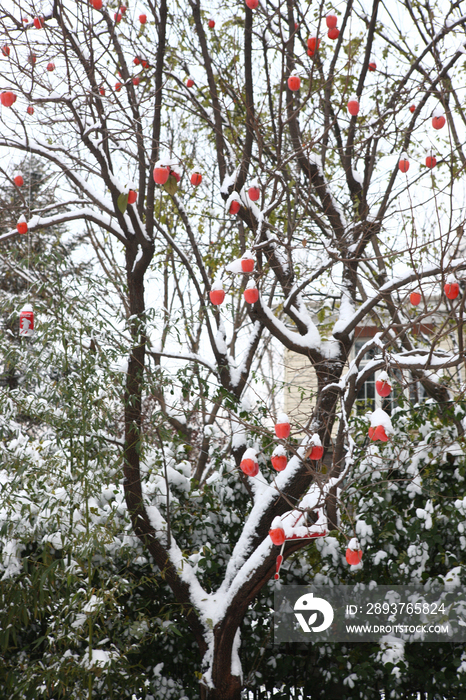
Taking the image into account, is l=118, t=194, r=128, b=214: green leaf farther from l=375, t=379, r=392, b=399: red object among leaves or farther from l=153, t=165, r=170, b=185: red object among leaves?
l=375, t=379, r=392, b=399: red object among leaves

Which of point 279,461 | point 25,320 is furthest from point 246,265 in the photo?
point 25,320

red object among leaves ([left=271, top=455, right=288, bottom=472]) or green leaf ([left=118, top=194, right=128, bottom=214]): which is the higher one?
green leaf ([left=118, top=194, right=128, bottom=214])

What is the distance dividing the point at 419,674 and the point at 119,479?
6.92 feet

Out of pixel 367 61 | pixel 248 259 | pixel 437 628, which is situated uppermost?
pixel 367 61

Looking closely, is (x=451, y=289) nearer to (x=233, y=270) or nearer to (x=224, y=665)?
(x=233, y=270)

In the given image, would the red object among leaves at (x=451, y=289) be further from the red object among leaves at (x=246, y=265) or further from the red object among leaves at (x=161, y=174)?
the red object among leaves at (x=161, y=174)

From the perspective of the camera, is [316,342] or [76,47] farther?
[316,342]

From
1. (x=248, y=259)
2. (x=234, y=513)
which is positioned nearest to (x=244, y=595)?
(x=234, y=513)

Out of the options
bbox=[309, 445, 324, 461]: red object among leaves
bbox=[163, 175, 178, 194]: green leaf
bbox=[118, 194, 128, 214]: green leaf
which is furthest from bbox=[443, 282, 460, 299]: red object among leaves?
bbox=[118, 194, 128, 214]: green leaf

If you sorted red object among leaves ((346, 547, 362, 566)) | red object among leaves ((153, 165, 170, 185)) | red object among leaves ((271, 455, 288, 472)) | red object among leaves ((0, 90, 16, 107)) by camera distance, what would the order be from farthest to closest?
red object among leaves ((0, 90, 16, 107)) → red object among leaves ((153, 165, 170, 185)) → red object among leaves ((271, 455, 288, 472)) → red object among leaves ((346, 547, 362, 566))

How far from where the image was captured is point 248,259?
2.34 meters

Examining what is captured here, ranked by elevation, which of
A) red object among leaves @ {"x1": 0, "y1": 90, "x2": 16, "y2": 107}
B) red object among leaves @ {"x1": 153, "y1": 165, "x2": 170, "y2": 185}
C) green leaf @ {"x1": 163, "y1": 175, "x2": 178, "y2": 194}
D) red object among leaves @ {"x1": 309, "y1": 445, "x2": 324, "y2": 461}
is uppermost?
red object among leaves @ {"x1": 0, "y1": 90, "x2": 16, "y2": 107}

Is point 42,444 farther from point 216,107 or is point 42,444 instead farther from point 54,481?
point 216,107

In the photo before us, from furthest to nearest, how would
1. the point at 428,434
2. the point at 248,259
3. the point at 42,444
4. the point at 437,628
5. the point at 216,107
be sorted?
the point at 42,444
the point at 216,107
the point at 428,434
the point at 437,628
the point at 248,259
